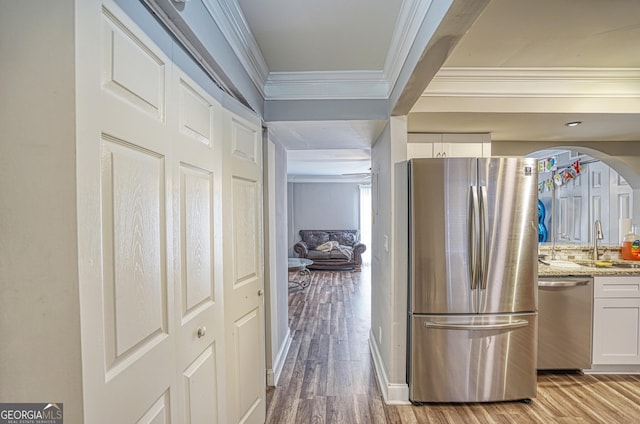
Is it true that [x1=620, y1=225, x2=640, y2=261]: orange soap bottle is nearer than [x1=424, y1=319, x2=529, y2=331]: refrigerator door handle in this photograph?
No

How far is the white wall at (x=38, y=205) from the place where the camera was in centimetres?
70

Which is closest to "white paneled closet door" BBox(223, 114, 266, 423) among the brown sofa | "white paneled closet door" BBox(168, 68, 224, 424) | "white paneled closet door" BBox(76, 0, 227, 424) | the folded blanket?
"white paneled closet door" BBox(168, 68, 224, 424)

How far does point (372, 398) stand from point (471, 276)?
124 centimetres

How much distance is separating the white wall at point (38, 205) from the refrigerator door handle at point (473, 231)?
7.42 feet

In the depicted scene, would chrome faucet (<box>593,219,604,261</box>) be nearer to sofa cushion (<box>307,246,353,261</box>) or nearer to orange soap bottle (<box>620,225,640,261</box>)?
orange soap bottle (<box>620,225,640,261</box>)

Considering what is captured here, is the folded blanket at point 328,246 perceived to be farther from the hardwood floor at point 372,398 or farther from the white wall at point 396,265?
the white wall at point 396,265

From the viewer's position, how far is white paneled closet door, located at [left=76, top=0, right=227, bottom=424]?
0.76 meters

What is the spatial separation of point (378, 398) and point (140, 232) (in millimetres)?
2303

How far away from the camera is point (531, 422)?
217 centimetres

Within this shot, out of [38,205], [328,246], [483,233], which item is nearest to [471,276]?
[483,233]

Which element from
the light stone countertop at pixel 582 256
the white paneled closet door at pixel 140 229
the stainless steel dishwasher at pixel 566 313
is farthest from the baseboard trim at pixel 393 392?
the light stone countertop at pixel 582 256

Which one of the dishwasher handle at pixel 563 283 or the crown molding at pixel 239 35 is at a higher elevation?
the crown molding at pixel 239 35

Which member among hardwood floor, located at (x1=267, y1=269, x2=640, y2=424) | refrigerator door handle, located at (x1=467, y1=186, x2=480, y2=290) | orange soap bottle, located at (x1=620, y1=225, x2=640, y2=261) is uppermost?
refrigerator door handle, located at (x1=467, y1=186, x2=480, y2=290)

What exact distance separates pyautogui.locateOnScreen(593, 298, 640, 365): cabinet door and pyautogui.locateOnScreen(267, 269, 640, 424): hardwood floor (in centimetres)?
19
